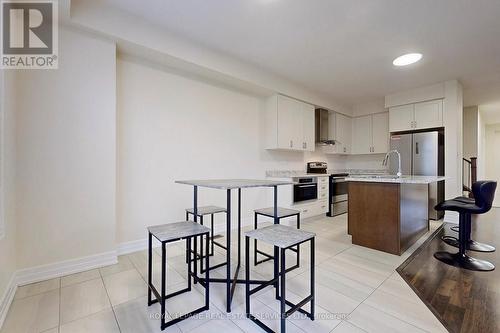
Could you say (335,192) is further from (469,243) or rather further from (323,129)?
(469,243)

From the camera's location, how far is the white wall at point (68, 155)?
203cm

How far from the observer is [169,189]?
3088mm

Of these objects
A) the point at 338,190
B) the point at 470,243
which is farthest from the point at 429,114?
the point at 470,243

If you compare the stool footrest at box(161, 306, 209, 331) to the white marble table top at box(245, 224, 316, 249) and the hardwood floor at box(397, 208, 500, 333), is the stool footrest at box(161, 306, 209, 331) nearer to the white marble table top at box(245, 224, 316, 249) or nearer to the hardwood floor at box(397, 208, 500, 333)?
the white marble table top at box(245, 224, 316, 249)

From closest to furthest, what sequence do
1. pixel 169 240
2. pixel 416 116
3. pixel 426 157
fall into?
pixel 169 240 → pixel 426 157 → pixel 416 116

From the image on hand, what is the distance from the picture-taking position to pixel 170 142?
122 inches

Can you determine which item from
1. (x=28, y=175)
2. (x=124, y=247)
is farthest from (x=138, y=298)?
(x=28, y=175)

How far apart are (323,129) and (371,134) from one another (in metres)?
1.40

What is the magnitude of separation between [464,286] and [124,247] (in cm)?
348

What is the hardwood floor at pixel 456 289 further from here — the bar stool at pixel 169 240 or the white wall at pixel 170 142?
the white wall at pixel 170 142

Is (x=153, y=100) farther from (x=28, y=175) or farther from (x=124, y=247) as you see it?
(x=124, y=247)

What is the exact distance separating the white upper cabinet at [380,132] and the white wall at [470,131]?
252 cm

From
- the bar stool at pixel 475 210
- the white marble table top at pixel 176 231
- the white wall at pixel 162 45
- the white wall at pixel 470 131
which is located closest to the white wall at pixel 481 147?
the white wall at pixel 470 131

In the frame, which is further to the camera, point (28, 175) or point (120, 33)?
point (120, 33)
